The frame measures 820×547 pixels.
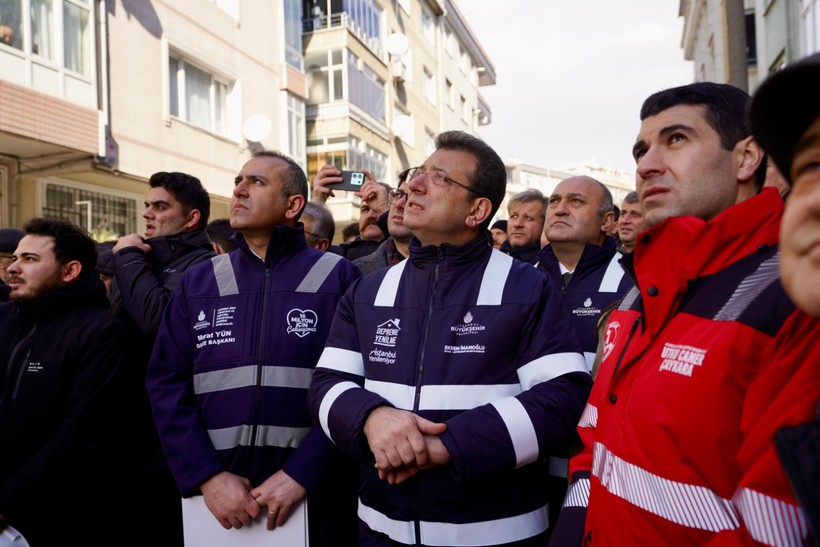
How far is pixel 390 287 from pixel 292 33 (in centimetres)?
1863

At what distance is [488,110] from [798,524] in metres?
48.3

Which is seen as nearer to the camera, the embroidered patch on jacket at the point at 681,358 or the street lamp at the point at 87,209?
the embroidered patch on jacket at the point at 681,358

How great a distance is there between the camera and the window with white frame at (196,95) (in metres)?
14.9

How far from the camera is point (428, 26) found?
116 feet

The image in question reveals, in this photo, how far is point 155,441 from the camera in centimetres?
380

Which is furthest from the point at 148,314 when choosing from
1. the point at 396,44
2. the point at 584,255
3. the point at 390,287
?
the point at 396,44

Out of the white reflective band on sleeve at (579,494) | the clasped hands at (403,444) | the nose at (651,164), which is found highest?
the nose at (651,164)

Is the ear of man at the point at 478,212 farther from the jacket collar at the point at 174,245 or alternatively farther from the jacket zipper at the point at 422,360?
the jacket collar at the point at 174,245

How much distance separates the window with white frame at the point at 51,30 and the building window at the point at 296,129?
7.57m

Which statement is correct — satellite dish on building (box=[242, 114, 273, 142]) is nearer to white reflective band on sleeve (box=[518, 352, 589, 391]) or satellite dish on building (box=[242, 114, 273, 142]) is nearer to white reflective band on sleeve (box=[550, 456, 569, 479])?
white reflective band on sleeve (box=[550, 456, 569, 479])

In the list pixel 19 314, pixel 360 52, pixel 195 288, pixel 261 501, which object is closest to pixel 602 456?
pixel 261 501

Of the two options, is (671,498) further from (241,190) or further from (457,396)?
(241,190)

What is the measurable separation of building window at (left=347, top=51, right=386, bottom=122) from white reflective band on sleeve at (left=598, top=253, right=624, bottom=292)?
2054 cm

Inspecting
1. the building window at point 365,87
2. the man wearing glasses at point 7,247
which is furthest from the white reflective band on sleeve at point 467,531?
the building window at point 365,87
